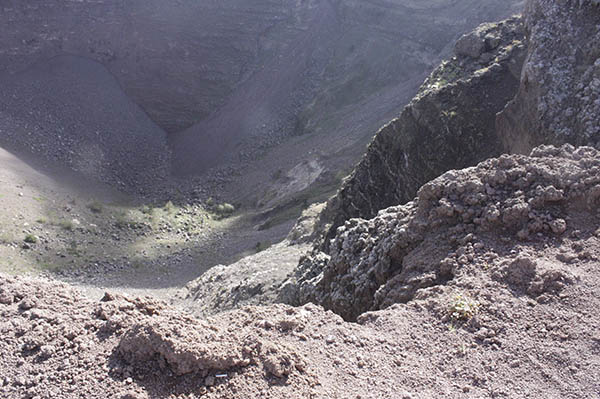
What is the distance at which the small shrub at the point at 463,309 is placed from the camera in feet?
20.9

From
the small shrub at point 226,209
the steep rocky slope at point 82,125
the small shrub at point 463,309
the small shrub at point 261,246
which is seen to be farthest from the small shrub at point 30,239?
the small shrub at point 463,309

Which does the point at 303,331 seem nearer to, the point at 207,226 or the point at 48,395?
the point at 48,395

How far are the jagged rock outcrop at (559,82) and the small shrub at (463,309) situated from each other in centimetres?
675

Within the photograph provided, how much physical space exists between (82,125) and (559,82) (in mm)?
47921

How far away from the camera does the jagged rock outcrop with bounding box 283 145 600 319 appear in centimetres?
749

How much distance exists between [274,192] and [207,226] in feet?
19.9

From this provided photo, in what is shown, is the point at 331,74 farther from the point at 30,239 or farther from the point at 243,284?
the point at 243,284

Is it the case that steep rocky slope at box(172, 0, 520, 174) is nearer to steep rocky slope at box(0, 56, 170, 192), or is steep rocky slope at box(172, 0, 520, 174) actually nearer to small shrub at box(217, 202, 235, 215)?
steep rocky slope at box(0, 56, 170, 192)

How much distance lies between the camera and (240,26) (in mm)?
59125

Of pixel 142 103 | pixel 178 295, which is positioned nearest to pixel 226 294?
pixel 178 295

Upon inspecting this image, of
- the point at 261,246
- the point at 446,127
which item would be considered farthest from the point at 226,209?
the point at 446,127

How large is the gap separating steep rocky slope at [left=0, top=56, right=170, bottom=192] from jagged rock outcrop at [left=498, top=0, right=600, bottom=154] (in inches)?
1546

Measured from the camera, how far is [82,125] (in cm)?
5144

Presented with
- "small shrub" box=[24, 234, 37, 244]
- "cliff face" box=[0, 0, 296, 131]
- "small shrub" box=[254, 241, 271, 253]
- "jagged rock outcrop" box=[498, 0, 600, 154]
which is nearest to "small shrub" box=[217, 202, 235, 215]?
"small shrub" box=[254, 241, 271, 253]
